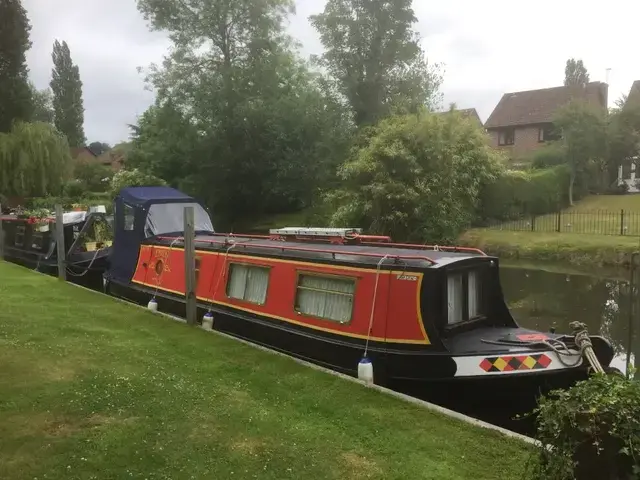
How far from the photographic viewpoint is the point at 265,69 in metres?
26.0

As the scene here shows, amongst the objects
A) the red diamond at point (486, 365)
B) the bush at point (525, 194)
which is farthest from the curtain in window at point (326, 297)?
the bush at point (525, 194)

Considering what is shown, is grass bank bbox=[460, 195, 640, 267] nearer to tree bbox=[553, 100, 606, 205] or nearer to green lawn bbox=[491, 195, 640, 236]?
green lawn bbox=[491, 195, 640, 236]

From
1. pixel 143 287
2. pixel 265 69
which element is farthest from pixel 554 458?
pixel 265 69

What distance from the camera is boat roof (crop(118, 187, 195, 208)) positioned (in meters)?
11.7

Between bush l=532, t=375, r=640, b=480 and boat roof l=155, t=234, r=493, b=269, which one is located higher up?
boat roof l=155, t=234, r=493, b=269

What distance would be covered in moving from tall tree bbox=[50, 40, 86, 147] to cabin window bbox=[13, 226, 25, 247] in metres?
42.4

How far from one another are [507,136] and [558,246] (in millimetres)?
22495

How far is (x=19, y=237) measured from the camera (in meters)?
19.1

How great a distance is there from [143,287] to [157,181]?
58.1ft

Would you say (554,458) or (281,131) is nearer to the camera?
(554,458)

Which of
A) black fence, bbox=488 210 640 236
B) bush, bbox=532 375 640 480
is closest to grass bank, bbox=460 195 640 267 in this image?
black fence, bbox=488 210 640 236

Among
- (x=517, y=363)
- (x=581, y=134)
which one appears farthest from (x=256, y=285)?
(x=581, y=134)

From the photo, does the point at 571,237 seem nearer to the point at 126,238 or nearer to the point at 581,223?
the point at 581,223

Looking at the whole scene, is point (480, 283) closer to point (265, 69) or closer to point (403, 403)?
point (403, 403)
